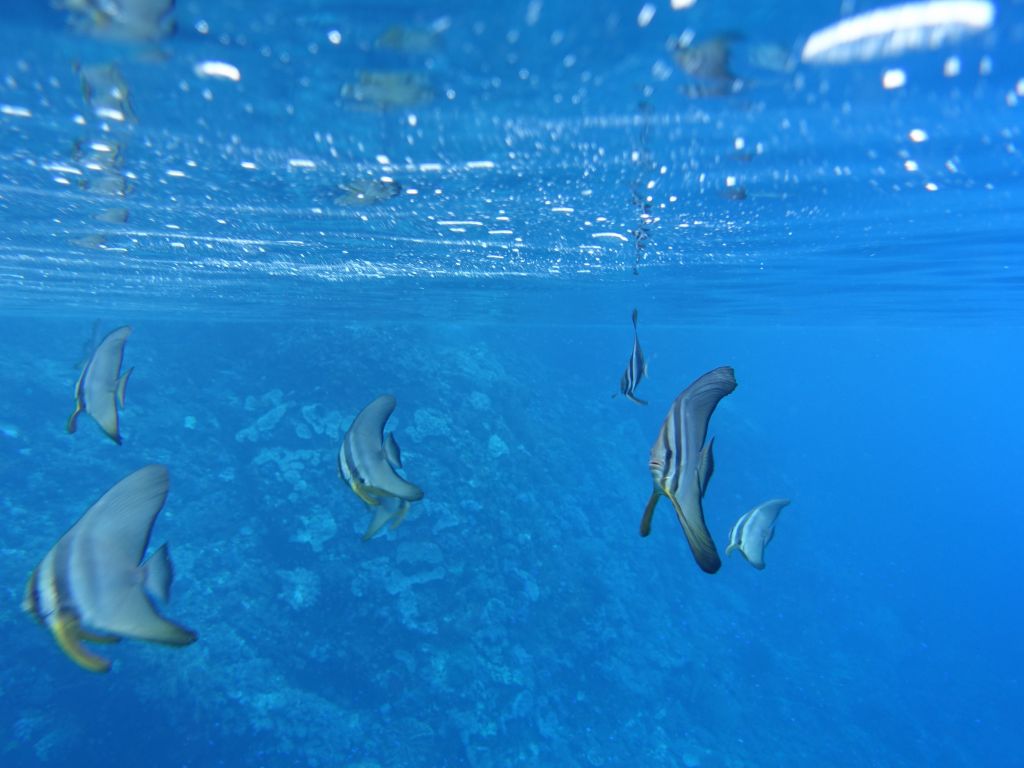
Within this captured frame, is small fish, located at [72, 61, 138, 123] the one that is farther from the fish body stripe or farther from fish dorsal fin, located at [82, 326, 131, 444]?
the fish body stripe

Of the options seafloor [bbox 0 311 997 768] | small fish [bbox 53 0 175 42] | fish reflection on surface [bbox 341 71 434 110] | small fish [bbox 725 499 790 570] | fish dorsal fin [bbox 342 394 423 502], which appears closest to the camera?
fish dorsal fin [bbox 342 394 423 502]

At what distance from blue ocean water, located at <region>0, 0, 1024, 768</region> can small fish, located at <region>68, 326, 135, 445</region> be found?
7.34 feet

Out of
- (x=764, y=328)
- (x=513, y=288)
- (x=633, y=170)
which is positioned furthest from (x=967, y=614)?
(x=633, y=170)

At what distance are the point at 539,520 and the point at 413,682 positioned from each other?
836 centimetres

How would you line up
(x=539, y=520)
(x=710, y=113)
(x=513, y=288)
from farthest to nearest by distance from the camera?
(x=513, y=288) → (x=539, y=520) → (x=710, y=113)

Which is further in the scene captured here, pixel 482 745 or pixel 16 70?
pixel 482 745

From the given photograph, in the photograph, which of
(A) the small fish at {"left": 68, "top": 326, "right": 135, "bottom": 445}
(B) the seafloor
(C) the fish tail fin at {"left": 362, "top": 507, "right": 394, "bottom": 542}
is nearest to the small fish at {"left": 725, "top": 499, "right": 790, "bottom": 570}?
(C) the fish tail fin at {"left": 362, "top": 507, "right": 394, "bottom": 542}

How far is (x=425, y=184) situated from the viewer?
11656 millimetres

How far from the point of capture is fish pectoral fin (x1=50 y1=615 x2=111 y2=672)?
242 cm

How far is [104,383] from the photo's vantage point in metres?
3.71

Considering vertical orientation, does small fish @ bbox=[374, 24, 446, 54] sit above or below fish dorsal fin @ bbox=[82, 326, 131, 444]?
above

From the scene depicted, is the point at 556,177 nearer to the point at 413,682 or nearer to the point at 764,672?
the point at 413,682

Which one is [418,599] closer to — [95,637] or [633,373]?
[633,373]

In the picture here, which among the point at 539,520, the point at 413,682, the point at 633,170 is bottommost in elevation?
the point at 413,682
